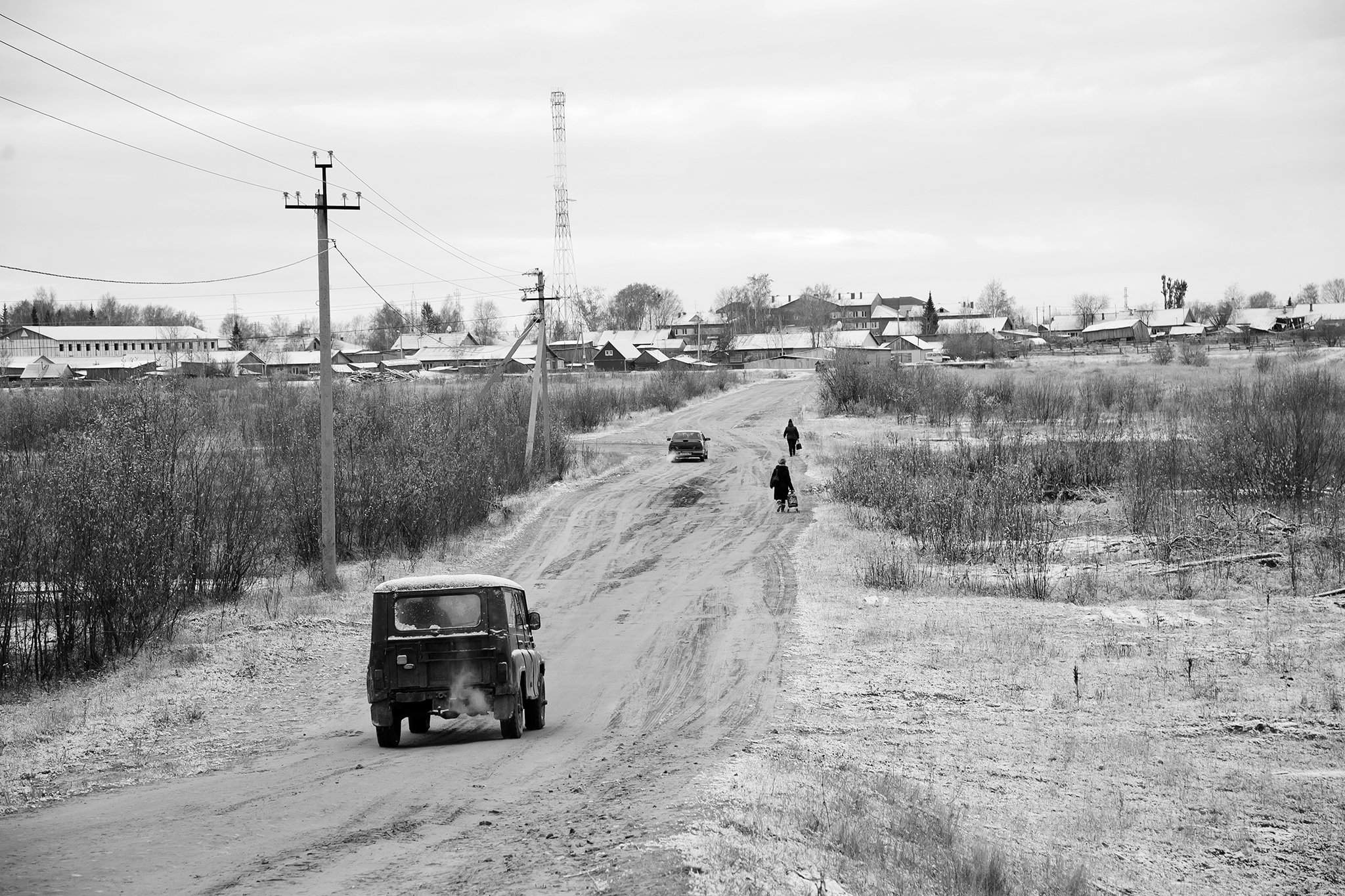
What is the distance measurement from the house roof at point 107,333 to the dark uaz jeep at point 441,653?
13185 cm

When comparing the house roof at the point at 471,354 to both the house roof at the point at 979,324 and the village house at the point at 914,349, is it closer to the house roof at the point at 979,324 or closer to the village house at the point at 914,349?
the village house at the point at 914,349

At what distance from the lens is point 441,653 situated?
13.7 m

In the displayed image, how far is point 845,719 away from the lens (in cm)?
1647

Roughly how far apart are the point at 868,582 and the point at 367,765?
1684 cm

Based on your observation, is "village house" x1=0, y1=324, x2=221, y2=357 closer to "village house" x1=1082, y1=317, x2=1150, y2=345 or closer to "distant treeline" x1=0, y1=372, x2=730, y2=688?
"distant treeline" x1=0, y1=372, x2=730, y2=688

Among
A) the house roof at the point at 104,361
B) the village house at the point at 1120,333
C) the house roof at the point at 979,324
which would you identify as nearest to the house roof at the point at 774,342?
the house roof at the point at 979,324

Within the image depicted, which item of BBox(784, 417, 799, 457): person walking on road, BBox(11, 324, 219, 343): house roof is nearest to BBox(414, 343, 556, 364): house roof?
BBox(11, 324, 219, 343): house roof

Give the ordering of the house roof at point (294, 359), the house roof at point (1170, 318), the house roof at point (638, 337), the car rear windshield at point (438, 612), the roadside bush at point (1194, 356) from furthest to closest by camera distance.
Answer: the house roof at point (1170, 318), the house roof at point (638, 337), the house roof at point (294, 359), the roadside bush at point (1194, 356), the car rear windshield at point (438, 612)

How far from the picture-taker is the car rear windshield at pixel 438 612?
13.8 meters

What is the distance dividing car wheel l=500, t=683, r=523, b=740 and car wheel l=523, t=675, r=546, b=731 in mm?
A: 626

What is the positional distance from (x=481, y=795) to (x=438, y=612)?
297 cm

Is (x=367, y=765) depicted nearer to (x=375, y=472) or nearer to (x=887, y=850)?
(x=887, y=850)

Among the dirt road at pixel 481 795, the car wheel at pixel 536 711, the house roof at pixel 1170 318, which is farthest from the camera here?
the house roof at pixel 1170 318

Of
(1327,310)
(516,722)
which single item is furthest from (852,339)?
(516,722)
